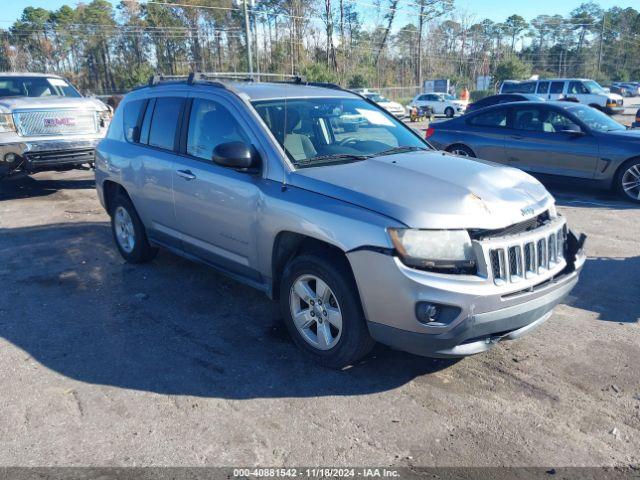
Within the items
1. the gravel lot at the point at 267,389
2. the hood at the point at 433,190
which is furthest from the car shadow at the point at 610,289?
the hood at the point at 433,190

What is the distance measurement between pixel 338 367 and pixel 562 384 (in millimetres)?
1499

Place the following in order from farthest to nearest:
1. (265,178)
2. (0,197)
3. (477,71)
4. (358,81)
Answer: (477,71), (358,81), (0,197), (265,178)

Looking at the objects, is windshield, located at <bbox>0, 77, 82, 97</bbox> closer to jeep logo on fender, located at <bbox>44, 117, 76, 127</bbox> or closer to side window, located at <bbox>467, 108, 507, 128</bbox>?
jeep logo on fender, located at <bbox>44, 117, 76, 127</bbox>

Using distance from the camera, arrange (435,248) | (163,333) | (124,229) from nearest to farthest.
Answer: (435,248), (163,333), (124,229)

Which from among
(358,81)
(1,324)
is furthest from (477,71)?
(1,324)

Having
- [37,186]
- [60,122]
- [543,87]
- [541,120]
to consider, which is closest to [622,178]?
[541,120]

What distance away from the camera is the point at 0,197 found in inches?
408

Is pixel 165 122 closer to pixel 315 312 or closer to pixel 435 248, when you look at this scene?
pixel 315 312

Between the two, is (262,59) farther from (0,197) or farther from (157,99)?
(157,99)

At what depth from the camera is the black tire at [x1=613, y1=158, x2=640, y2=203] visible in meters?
8.52

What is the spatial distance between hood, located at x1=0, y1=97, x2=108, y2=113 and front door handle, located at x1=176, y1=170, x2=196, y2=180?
6507mm

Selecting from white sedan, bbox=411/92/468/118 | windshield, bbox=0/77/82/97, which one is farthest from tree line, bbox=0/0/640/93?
windshield, bbox=0/77/82/97

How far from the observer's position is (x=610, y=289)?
517cm

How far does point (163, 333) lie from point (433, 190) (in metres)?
2.50
